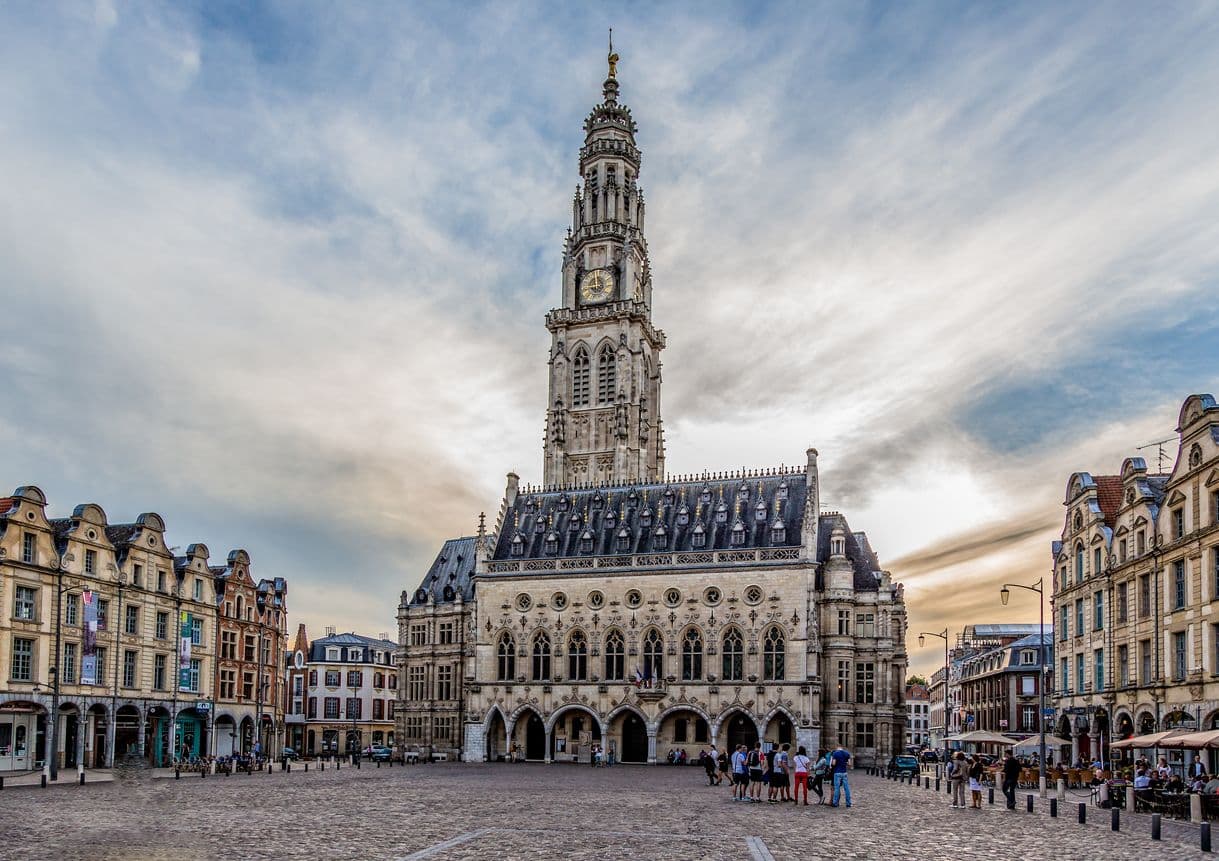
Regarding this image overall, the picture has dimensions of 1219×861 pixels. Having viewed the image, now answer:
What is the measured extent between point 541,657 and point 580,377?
31915 mm

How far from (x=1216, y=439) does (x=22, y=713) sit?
50.4 meters

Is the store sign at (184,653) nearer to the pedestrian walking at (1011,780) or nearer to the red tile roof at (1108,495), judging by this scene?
the pedestrian walking at (1011,780)

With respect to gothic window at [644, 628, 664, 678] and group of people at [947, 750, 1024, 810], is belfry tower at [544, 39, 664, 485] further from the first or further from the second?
group of people at [947, 750, 1024, 810]

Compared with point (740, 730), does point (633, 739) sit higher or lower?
lower

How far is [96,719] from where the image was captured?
59.0 m

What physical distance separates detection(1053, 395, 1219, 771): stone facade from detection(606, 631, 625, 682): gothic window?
2699 cm

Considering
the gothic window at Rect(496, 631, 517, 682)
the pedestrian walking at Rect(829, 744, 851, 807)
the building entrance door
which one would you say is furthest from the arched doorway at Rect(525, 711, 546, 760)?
the pedestrian walking at Rect(829, 744, 851, 807)

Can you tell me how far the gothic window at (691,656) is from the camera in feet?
242

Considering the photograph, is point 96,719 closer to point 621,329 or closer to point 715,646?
point 715,646

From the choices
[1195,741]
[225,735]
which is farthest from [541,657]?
[1195,741]

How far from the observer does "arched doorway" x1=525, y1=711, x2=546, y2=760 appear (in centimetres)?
7781

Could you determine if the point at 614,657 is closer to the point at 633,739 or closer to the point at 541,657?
the point at 541,657

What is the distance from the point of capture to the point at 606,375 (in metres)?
102

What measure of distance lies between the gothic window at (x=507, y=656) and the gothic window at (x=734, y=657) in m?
14.2
